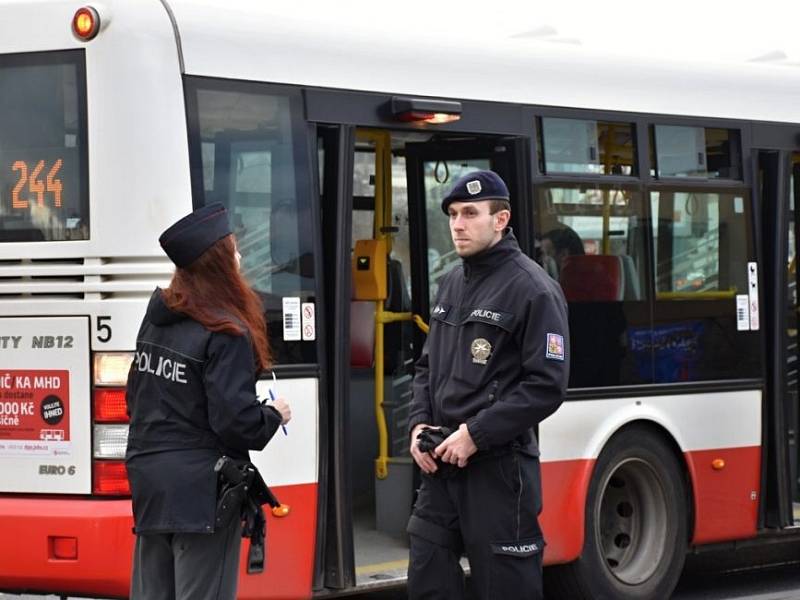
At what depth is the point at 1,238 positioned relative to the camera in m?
6.94

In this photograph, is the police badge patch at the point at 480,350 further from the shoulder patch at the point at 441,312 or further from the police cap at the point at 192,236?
the police cap at the point at 192,236

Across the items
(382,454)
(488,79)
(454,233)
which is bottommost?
(382,454)

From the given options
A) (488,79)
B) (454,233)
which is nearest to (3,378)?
(454,233)

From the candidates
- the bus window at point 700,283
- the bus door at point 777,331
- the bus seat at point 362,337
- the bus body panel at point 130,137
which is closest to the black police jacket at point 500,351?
the bus body panel at point 130,137

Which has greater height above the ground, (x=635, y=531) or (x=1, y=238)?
(x=1, y=238)

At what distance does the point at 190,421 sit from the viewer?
16.9 feet

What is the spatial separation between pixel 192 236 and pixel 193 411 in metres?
0.54

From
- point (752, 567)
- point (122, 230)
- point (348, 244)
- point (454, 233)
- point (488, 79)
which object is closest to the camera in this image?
point (454, 233)

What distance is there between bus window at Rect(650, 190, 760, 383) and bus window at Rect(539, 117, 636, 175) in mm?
278

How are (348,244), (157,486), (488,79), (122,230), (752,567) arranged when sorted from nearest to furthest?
(157,486)
(122,230)
(348,244)
(488,79)
(752,567)

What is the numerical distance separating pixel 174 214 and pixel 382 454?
2308mm

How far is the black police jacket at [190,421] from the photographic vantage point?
5.09 m

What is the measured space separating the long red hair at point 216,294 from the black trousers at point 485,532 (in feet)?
3.07

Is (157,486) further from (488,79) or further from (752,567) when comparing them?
(752,567)
